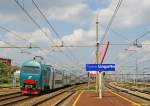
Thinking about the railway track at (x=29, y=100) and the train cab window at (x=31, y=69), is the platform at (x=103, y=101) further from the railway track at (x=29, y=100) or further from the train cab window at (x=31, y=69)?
the train cab window at (x=31, y=69)

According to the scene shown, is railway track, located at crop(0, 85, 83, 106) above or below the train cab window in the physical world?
below

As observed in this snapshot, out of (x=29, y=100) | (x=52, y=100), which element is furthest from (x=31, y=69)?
(x=29, y=100)

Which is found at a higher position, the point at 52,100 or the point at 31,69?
the point at 31,69

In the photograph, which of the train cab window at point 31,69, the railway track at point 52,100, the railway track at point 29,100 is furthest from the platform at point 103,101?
the train cab window at point 31,69

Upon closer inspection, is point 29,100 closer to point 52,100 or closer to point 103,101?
point 52,100

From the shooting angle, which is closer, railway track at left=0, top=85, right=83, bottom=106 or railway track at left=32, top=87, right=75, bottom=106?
railway track at left=0, top=85, right=83, bottom=106

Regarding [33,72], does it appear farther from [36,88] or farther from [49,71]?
[49,71]

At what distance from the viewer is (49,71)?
4856cm

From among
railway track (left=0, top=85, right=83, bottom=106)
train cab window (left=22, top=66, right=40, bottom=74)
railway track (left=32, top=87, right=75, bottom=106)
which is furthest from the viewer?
train cab window (left=22, top=66, right=40, bottom=74)

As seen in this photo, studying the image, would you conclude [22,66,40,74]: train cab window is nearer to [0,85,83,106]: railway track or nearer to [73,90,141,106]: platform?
[0,85,83,106]: railway track

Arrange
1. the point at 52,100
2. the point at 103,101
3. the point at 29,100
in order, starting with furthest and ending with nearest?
1. the point at 52,100
2. the point at 29,100
3. the point at 103,101

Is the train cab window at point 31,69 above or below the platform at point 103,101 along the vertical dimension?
above

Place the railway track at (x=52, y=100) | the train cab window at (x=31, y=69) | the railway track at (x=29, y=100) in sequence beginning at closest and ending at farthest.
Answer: the railway track at (x=29, y=100)
the railway track at (x=52, y=100)
the train cab window at (x=31, y=69)

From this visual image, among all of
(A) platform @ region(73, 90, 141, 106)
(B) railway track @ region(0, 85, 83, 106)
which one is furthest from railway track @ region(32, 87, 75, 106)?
(A) platform @ region(73, 90, 141, 106)
